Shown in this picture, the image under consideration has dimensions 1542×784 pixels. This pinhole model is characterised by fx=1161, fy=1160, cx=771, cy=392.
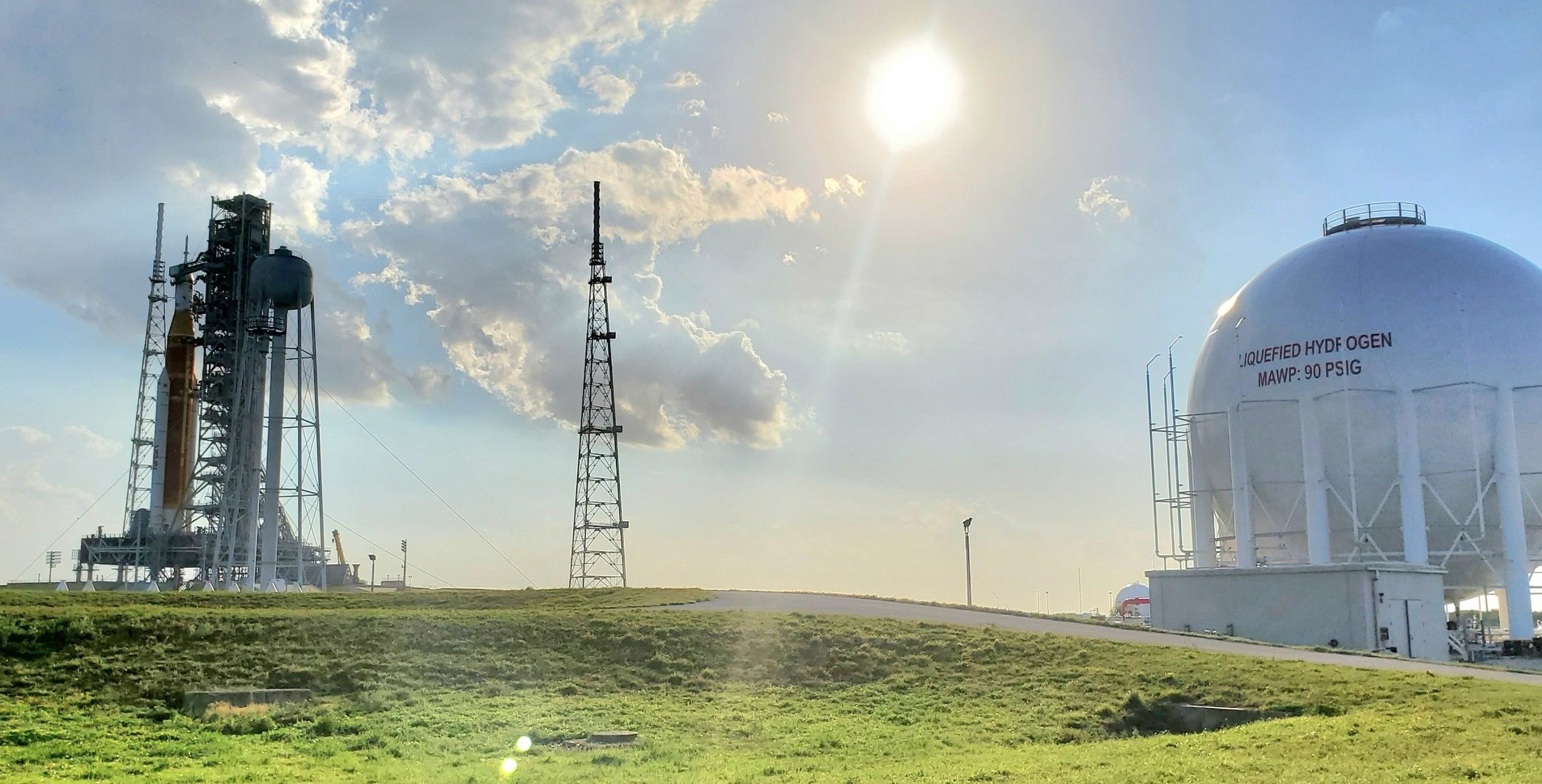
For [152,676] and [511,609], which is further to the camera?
[511,609]

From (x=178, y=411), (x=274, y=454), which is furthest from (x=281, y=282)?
(x=178, y=411)

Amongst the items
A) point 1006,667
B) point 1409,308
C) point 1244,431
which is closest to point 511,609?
point 1006,667

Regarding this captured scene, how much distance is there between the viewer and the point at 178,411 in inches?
3049

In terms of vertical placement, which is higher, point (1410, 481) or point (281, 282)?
point (281, 282)

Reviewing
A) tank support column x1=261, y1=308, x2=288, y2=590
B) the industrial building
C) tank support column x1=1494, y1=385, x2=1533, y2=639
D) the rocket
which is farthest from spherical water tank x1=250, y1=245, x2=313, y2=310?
tank support column x1=1494, y1=385, x2=1533, y2=639

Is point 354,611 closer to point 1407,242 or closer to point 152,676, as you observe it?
point 152,676

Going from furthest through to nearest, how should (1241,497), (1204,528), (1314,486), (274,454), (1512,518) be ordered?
(274,454) → (1204,528) → (1241,497) → (1314,486) → (1512,518)

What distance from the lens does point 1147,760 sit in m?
15.7

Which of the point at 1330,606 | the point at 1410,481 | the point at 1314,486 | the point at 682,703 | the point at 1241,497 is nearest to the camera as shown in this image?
the point at 682,703

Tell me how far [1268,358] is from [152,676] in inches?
1570

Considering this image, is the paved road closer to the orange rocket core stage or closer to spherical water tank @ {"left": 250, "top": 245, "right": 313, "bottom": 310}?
spherical water tank @ {"left": 250, "top": 245, "right": 313, "bottom": 310}

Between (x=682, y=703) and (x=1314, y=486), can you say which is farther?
(x=1314, y=486)

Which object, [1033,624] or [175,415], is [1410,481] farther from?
[175,415]

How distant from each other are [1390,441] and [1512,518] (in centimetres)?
486
